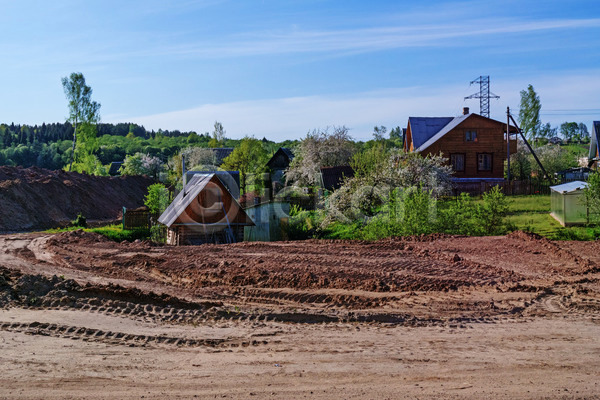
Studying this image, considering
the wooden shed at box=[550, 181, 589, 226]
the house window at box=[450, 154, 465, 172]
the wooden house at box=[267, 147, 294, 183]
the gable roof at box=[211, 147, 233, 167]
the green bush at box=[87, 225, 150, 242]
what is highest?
the gable roof at box=[211, 147, 233, 167]

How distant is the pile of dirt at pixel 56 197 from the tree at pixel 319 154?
667 inches

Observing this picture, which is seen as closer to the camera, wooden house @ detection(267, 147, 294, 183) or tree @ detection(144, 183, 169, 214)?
tree @ detection(144, 183, 169, 214)

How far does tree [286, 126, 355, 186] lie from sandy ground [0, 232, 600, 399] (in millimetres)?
29478

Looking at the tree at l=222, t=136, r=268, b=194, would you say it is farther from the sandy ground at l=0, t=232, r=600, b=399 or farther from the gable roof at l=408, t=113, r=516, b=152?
the sandy ground at l=0, t=232, r=600, b=399

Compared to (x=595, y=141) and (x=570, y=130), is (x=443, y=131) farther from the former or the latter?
(x=570, y=130)

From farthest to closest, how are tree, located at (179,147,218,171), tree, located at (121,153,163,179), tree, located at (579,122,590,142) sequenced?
1. tree, located at (579,122,590,142)
2. tree, located at (121,153,163,179)
3. tree, located at (179,147,218,171)

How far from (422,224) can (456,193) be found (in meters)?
17.9

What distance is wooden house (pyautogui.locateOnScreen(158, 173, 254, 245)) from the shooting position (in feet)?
84.0

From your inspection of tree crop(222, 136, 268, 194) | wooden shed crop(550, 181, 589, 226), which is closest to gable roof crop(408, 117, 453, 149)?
tree crop(222, 136, 268, 194)

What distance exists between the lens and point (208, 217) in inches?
1022

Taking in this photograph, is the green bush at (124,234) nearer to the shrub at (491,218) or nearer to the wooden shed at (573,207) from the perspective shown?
the shrub at (491,218)

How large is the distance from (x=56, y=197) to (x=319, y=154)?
22577 millimetres

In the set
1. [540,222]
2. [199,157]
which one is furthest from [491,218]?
[199,157]

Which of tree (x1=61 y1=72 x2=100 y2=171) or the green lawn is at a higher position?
tree (x1=61 y1=72 x2=100 y2=171)
